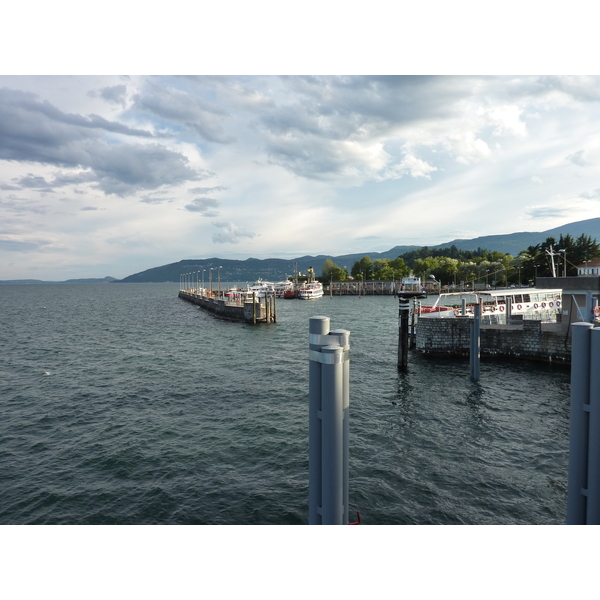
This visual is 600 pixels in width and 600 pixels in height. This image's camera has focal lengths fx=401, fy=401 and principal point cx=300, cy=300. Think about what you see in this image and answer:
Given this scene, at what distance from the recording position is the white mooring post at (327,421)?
6.20 m

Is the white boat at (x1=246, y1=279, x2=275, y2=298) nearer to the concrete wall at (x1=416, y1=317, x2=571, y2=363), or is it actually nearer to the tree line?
the tree line

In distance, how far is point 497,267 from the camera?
13750 cm

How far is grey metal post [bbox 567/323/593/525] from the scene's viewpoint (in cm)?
644

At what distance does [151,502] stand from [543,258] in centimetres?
10773

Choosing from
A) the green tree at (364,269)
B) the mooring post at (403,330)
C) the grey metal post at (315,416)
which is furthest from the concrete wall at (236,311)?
the green tree at (364,269)

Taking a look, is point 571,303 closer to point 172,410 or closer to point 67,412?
point 172,410

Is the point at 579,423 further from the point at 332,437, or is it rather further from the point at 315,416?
the point at 315,416

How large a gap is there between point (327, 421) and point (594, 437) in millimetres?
4229

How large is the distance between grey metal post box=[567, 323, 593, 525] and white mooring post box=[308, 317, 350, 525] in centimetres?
371

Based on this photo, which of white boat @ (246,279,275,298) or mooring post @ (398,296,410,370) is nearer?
mooring post @ (398,296,410,370)

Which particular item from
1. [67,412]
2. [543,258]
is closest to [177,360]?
[67,412]

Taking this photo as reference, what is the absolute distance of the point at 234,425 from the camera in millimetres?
18109

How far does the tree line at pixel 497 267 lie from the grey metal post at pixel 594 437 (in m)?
83.9

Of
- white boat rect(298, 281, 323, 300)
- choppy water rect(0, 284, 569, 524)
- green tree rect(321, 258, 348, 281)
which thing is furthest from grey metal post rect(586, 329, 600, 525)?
green tree rect(321, 258, 348, 281)
